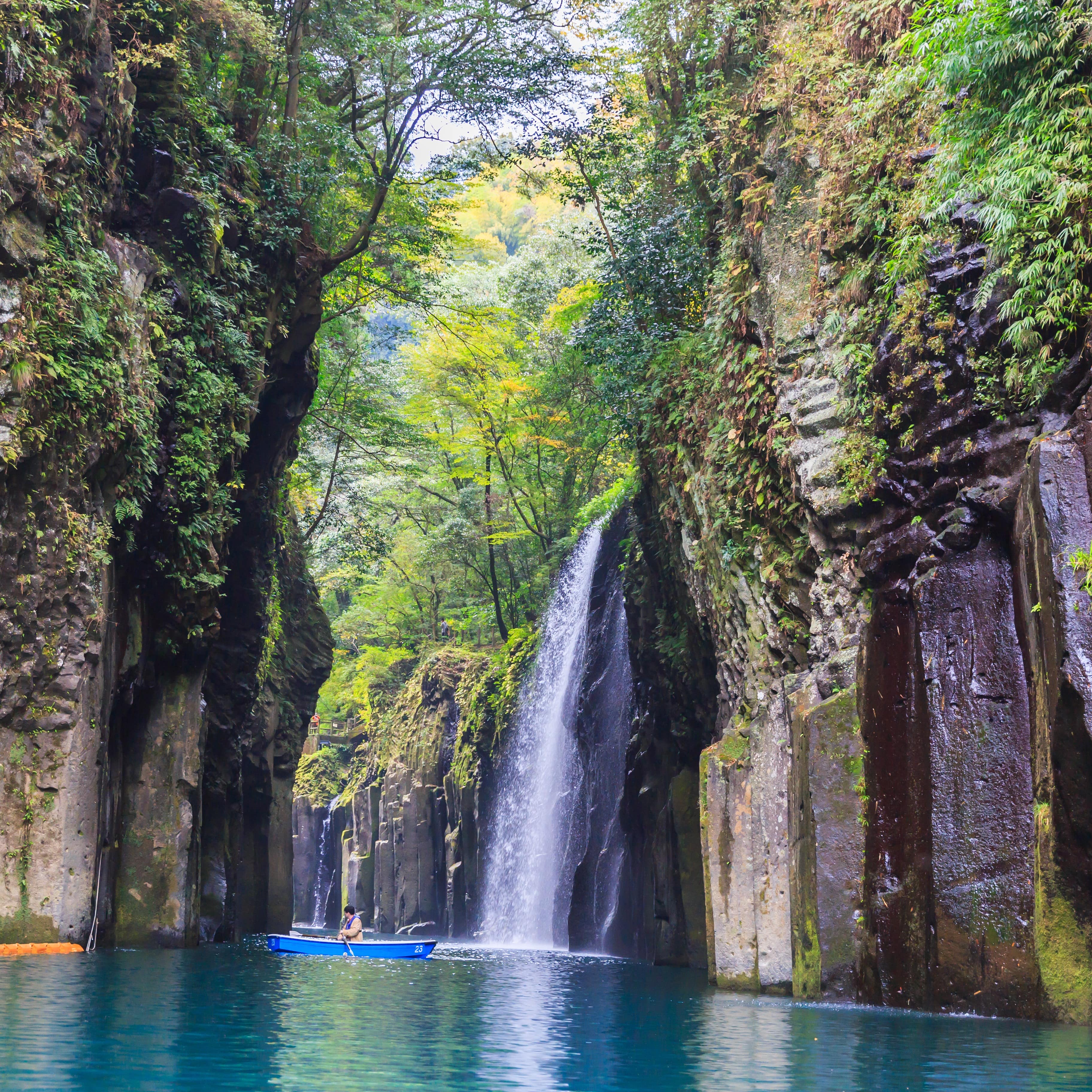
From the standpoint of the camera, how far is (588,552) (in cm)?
2841

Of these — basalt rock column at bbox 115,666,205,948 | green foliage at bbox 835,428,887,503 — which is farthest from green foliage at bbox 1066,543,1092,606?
basalt rock column at bbox 115,666,205,948

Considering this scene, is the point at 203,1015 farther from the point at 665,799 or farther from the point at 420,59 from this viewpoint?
the point at 420,59

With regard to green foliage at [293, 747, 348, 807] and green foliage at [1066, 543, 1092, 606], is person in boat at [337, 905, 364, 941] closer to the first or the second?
green foliage at [1066, 543, 1092, 606]

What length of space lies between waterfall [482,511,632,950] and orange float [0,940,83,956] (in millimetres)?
12300

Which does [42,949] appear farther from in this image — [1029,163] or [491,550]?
[491,550]

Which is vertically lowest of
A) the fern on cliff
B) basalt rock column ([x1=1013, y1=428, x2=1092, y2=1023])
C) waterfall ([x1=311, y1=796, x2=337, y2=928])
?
waterfall ([x1=311, y1=796, x2=337, y2=928])

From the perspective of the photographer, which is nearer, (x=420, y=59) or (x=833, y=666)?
(x=833, y=666)

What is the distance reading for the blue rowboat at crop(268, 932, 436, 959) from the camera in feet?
53.9

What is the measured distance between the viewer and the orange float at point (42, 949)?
12586mm

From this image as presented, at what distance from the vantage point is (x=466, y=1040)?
7.07m

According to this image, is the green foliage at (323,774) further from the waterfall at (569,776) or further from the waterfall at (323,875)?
the waterfall at (569,776)

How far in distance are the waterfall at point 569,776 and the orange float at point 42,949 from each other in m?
12.3

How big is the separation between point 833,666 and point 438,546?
23.3m

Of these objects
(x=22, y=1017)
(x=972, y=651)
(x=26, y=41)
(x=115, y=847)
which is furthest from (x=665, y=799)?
(x=26, y=41)
